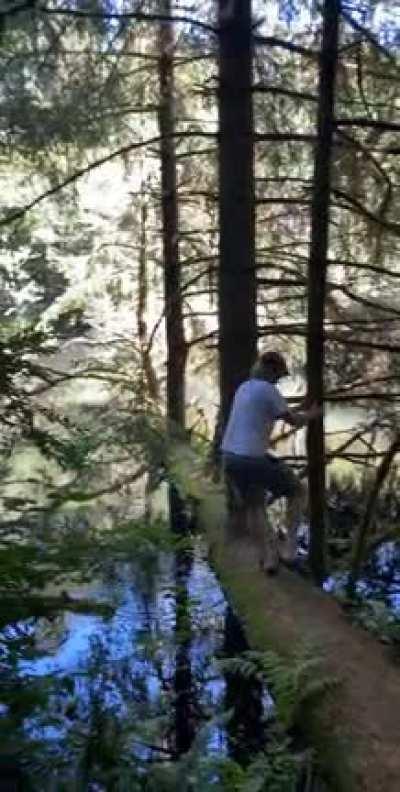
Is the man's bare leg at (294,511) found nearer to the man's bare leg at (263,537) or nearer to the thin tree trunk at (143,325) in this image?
the man's bare leg at (263,537)

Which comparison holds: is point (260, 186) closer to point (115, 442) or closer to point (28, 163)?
point (28, 163)

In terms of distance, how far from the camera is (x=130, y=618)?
948 cm

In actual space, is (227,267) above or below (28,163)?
below

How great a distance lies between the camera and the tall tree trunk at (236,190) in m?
8.70

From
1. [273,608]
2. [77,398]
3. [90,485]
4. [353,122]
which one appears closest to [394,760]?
[273,608]

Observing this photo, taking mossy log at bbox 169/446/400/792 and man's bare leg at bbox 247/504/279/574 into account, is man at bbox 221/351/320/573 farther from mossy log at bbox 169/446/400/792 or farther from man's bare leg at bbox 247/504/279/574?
mossy log at bbox 169/446/400/792

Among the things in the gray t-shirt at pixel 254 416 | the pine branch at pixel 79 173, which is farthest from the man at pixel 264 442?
the pine branch at pixel 79 173

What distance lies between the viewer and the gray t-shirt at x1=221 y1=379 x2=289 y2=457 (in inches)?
274

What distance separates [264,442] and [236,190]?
2.87 meters

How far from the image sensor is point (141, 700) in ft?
25.1

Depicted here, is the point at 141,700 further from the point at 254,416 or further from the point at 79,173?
the point at 79,173

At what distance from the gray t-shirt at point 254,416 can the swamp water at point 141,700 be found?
1094 mm

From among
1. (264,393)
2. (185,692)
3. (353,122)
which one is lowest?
(185,692)

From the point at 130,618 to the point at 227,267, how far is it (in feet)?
11.8
